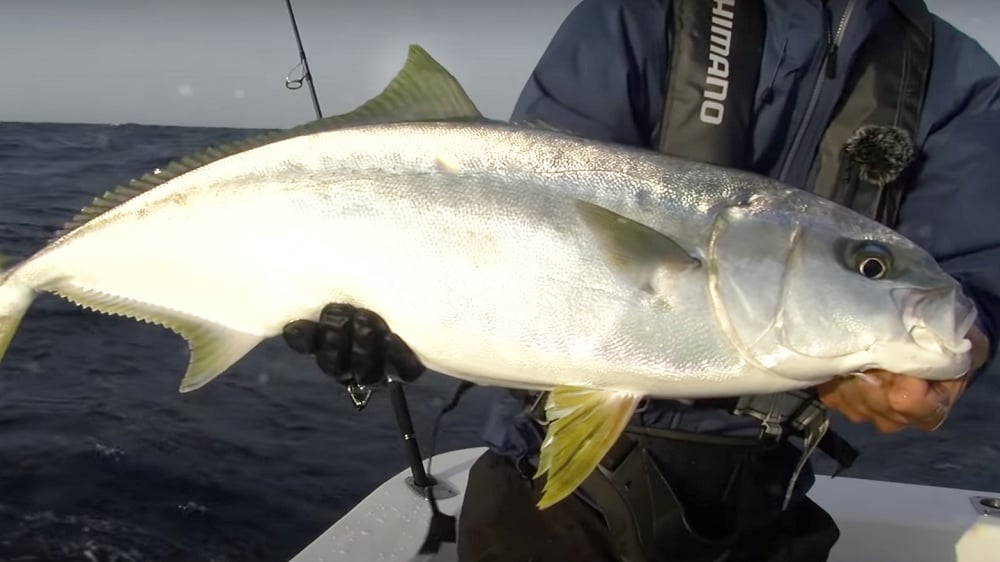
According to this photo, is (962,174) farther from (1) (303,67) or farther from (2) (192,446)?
(2) (192,446)

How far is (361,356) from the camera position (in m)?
2.24

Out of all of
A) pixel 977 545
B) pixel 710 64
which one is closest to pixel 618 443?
pixel 710 64

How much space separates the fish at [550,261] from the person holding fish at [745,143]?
1.16ft

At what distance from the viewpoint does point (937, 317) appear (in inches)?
69.2

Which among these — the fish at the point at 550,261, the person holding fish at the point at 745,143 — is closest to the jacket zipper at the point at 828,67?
the person holding fish at the point at 745,143

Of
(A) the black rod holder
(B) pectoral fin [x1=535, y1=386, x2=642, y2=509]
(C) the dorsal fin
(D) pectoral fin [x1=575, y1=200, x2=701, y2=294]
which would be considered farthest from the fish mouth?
(A) the black rod holder

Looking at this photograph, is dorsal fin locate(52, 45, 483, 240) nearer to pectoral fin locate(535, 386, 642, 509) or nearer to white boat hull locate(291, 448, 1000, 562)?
pectoral fin locate(535, 386, 642, 509)

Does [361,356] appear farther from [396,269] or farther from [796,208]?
[796,208]

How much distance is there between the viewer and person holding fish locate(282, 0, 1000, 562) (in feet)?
7.93

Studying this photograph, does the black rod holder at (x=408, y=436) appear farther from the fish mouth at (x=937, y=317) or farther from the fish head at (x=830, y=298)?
the fish mouth at (x=937, y=317)

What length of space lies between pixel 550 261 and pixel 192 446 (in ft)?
20.1

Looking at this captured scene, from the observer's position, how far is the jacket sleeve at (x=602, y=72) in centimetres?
243

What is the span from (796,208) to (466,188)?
0.73 metres

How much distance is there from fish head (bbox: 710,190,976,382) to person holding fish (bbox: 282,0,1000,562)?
532 mm
